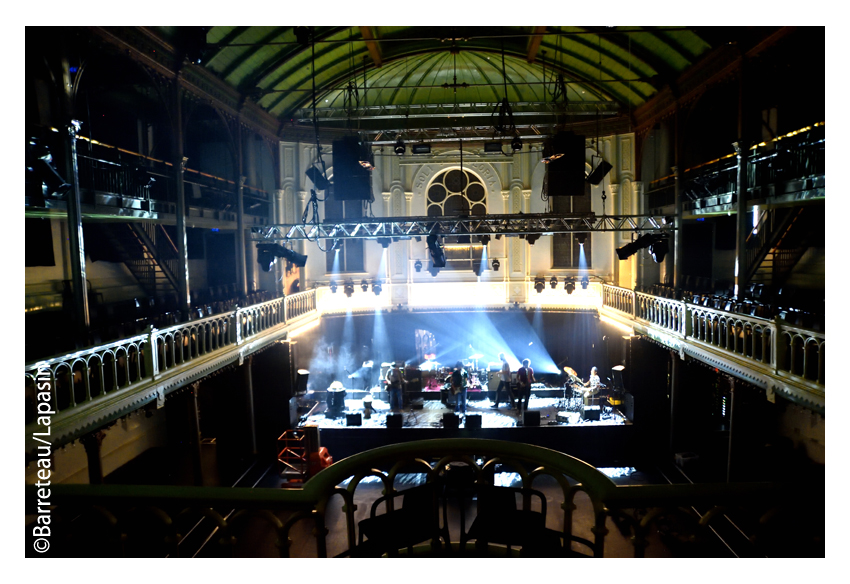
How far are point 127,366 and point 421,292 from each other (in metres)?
13.7

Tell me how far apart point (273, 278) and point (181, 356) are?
339 inches

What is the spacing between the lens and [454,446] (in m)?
2.59

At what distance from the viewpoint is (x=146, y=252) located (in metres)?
12.9

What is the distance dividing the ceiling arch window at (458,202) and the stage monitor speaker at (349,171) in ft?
26.0

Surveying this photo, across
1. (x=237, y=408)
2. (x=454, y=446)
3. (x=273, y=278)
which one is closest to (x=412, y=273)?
(x=273, y=278)

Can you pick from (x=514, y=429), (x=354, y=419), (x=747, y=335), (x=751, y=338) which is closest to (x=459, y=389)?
(x=514, y=429)

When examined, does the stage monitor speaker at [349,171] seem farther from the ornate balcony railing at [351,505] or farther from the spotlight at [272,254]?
the ornate balcony railing at [351,505]

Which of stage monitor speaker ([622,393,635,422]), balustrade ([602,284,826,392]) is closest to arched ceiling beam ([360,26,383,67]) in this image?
balustrade ([602,284,826,392])

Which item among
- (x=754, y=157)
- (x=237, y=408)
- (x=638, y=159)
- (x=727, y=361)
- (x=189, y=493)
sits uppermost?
(x=638, y=159)

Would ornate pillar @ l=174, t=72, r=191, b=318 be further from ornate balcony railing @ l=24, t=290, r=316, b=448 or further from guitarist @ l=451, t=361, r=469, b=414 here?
guitarist @ l=451, t=361, r=469, b=414

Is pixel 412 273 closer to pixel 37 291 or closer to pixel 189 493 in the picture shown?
pixel 37 291

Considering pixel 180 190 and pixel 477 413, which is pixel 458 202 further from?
pixel 180 190

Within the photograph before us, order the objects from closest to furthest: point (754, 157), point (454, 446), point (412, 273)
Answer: point (454, 446) → point (754, 157) → point (412, 273)

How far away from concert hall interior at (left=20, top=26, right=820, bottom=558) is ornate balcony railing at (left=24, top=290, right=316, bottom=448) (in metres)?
0.05
